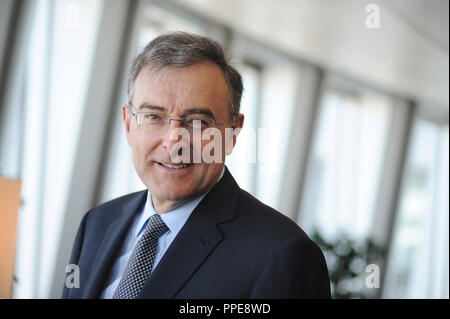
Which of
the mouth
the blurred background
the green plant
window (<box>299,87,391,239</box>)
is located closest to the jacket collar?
the mouth

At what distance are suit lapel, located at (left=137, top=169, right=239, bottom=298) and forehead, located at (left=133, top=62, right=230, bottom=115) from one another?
9.4 inches

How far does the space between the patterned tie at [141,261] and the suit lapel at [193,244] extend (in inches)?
2.6

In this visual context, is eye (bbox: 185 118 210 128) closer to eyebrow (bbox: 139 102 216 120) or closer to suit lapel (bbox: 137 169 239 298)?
eyebrow (bbox: 139 102 216 120)

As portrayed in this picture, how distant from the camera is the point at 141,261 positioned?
4.18ft

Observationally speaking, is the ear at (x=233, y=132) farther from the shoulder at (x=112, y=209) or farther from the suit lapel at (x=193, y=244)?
the shoulder at (x=112, y=209)

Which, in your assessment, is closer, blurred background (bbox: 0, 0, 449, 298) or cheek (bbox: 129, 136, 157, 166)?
cheek (bbox: 129, 136, 157, 166)

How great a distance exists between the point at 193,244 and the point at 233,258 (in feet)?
0.38

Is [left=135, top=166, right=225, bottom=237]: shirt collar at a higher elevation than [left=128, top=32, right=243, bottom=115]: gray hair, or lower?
lower


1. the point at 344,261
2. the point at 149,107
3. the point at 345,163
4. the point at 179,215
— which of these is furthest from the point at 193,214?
the point at 345,163

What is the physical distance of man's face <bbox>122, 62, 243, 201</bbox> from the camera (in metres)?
1.22

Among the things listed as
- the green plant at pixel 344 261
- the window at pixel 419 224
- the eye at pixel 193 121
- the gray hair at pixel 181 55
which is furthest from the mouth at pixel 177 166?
the window at pixel 419 224

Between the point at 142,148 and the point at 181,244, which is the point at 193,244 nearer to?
the point at 181,244

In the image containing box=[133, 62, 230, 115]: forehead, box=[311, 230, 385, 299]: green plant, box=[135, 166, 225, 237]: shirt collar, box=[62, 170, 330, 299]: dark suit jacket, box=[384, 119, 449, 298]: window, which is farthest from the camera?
box=[384, 119, 449, 298]: window

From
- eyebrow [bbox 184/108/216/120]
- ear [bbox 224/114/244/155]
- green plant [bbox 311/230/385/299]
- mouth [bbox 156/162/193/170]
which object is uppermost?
eyebrow [bbox 184/108/216/120]
